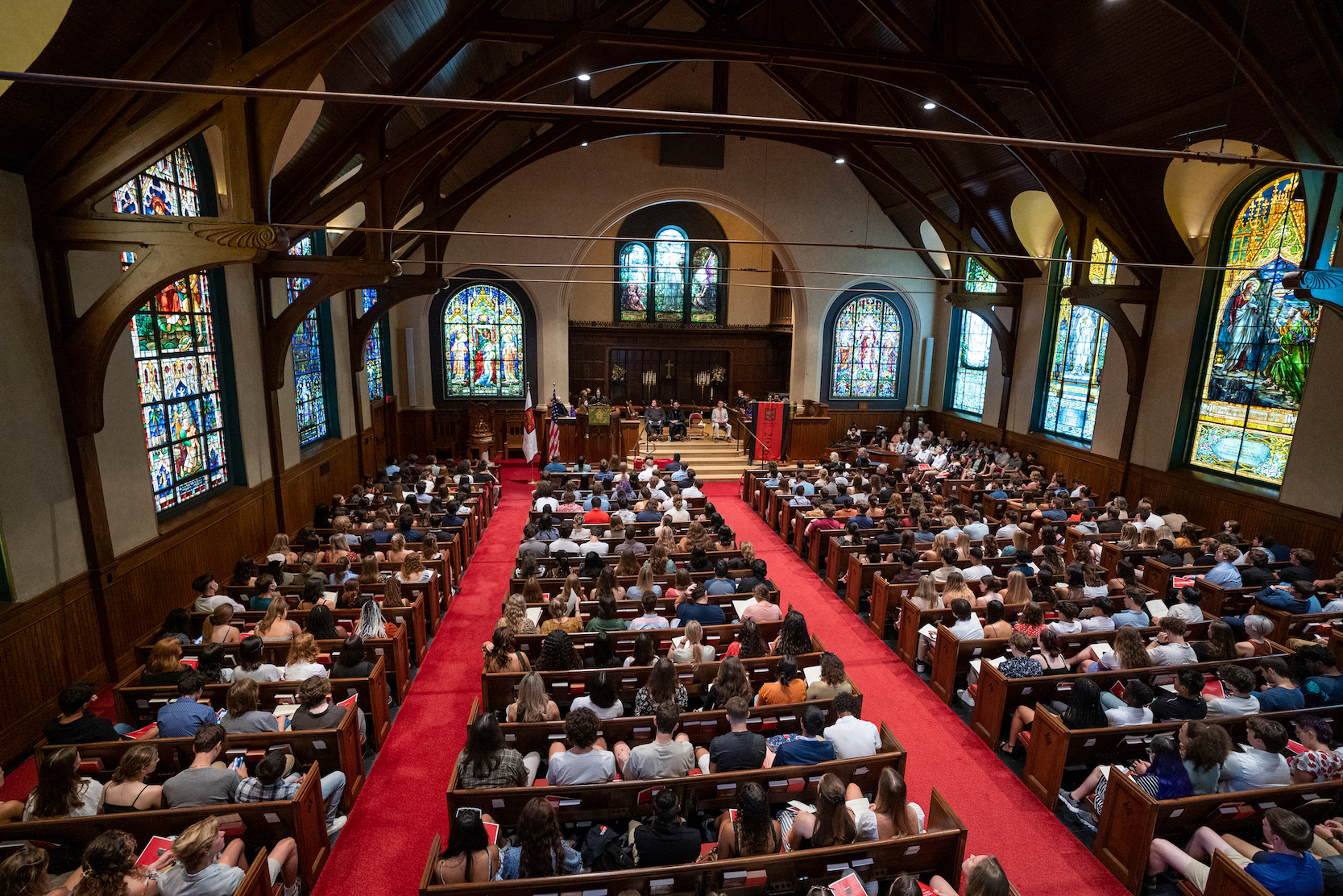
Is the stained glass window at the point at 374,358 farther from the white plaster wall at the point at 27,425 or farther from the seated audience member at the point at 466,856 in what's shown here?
the seated audience member at the point at 466,856

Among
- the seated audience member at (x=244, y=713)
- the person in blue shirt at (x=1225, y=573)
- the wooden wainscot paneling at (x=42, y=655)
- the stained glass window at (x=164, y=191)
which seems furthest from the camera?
the person in blue shirt at (x=1225, y=573)

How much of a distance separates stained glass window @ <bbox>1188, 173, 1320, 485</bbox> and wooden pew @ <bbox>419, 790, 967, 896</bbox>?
9119 mm

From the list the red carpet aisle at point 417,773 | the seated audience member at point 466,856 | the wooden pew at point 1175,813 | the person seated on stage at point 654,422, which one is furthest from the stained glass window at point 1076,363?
the seated audience member at point 466,856

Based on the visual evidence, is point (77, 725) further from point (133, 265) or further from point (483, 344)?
point (483, 344)

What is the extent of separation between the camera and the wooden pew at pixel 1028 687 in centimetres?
514

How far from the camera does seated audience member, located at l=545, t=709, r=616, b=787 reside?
3.90 meters

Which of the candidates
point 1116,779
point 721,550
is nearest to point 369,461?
point 721,550

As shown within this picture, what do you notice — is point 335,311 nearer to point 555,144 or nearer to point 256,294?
point 256,294

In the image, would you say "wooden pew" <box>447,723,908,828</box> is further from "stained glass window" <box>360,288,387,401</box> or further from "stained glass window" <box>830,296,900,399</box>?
"stained glass window" <box>830,296,900,399</box>

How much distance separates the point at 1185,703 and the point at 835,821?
2.87 m

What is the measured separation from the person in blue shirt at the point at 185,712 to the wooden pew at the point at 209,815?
77 centimetres

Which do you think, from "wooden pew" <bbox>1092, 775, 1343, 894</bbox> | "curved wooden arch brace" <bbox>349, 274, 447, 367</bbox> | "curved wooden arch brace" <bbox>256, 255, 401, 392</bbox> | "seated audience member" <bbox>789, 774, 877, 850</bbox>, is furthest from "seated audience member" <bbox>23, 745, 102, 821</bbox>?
"curved wooden arch brace" <bbox>349, 274, 447, 367</bbox>

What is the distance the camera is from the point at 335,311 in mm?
11945

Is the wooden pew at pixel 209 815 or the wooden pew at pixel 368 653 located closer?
the wooden pew at pixel 209 815
